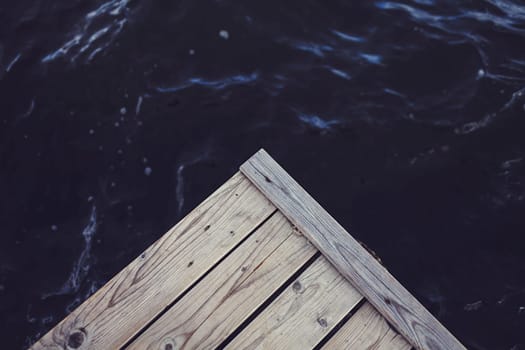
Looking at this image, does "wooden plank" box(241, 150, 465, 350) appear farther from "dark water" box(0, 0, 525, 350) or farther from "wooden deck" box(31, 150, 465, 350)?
"dark water" box(0, 0, 525, 350)

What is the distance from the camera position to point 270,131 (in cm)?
441

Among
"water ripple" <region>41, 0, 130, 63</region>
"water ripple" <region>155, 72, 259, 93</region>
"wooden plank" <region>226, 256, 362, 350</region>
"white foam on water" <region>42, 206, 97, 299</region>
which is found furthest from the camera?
"water ripple" <region>41, 0, 130, 63</region>

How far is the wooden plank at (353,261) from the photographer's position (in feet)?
7.69

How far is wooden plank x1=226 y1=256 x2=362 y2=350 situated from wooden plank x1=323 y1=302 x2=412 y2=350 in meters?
0.06

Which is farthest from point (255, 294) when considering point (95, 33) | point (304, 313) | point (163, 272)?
point (95, 33)

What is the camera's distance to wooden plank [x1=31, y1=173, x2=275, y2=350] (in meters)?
2.34

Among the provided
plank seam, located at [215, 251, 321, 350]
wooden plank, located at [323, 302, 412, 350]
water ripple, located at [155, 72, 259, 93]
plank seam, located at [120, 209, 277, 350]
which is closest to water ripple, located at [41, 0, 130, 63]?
water ripple, located at [155, 72, 259, 93]

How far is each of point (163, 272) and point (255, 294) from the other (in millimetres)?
493

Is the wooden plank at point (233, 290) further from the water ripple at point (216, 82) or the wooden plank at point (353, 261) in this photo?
the water ripple at point (216, 82)

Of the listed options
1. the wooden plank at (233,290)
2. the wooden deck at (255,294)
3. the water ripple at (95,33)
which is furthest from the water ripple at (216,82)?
the wooden plank at (233,290)

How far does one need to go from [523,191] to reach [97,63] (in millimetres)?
4073

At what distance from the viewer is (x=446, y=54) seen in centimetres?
482

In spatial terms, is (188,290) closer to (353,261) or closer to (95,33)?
(353,261)

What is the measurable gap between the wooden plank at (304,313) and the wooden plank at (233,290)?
67mm
